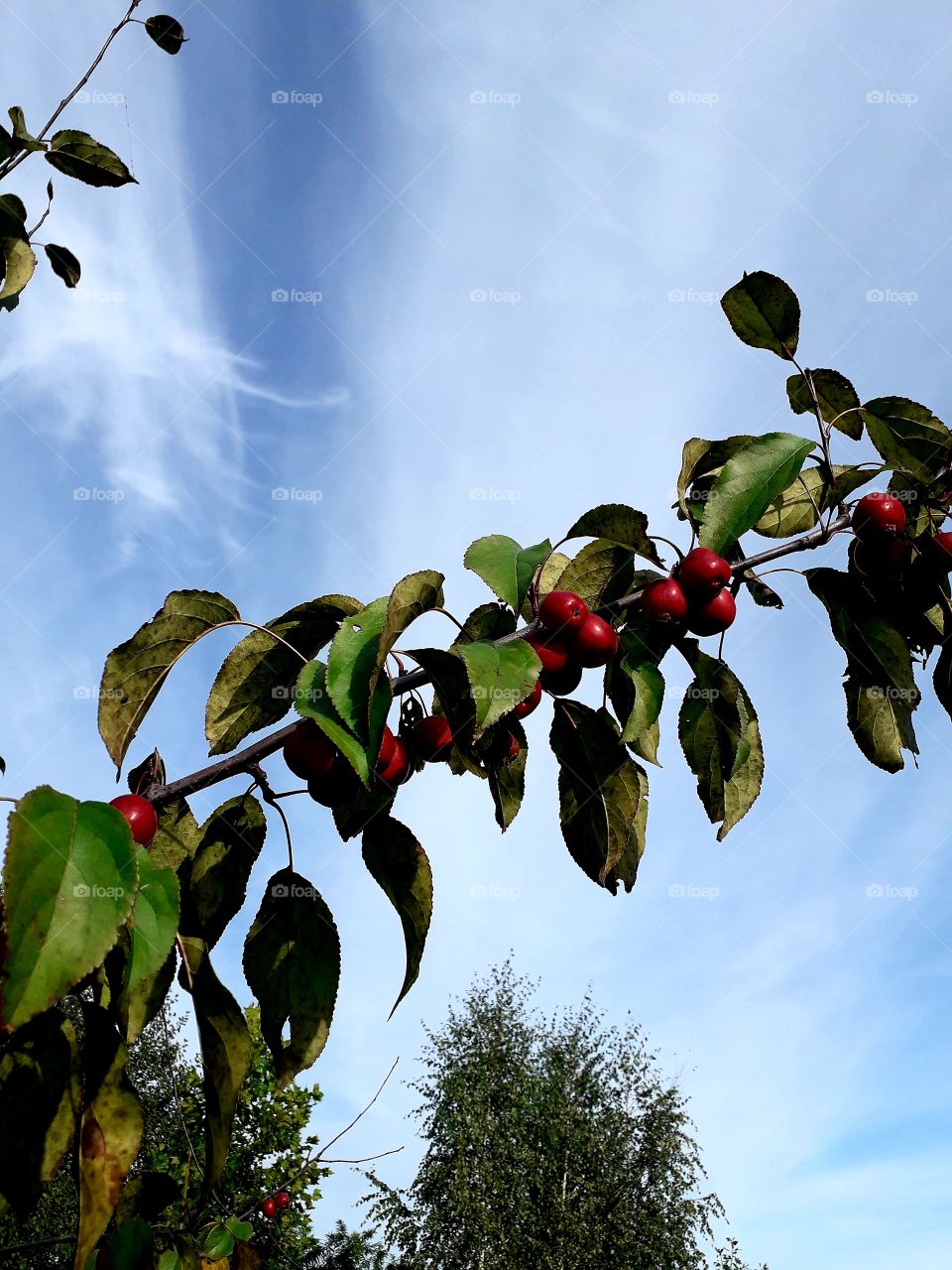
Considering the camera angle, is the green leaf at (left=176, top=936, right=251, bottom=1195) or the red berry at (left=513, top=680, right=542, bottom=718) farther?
the red berry at (left=513, top=680, right=542, bottom=718)

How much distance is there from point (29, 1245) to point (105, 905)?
0.90 metres

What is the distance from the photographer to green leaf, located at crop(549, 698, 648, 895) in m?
1.17

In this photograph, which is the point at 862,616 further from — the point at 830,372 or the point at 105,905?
the point at 105,905

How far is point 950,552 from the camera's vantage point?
132cm

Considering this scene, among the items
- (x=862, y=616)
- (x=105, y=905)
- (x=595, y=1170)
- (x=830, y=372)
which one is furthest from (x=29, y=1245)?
(x=595, y=1170)

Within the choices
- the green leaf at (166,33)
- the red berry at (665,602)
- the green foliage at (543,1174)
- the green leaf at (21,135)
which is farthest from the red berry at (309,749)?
the green foliage at (543,1174)

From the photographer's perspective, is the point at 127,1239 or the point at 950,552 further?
the point at 950,552

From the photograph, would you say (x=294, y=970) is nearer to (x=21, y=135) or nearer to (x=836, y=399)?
(x=836, y=399)

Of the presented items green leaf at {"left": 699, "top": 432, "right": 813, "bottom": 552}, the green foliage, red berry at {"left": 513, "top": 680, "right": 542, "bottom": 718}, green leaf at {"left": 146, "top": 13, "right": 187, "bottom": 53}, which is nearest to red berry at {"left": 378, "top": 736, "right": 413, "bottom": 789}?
red berry at {"left": 513, "top": 680, "right": 542, "bottom": 718}

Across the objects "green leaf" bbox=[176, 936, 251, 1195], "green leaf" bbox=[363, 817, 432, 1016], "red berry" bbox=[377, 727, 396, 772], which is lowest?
"green leaf" bbox=[176, 936, 251, 1195]

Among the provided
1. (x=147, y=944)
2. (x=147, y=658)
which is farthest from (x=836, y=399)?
(x=147, y=944)

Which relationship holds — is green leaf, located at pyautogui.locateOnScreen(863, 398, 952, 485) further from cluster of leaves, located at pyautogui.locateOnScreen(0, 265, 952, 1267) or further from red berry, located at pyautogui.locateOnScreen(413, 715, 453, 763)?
red berry, located at pyautogui.locateOnScreen(413, 715, 453, 763)

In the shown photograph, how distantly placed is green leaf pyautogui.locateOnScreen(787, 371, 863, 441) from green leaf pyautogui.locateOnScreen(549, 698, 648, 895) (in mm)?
661

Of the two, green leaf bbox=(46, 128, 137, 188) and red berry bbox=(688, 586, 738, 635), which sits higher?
green leaf bbox=(46, 128, 137, 188)
